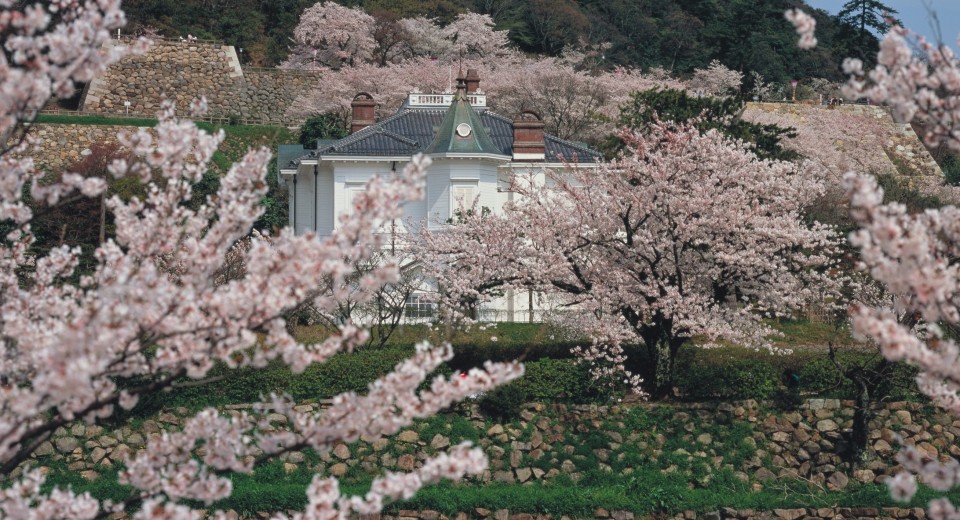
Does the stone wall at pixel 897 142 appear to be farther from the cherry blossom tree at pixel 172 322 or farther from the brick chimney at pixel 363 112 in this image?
the cherry blossom tree at pixel 172 322

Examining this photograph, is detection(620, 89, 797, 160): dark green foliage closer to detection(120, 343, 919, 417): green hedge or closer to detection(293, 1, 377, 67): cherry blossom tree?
detection(120, 343, 919, 417): green hedge

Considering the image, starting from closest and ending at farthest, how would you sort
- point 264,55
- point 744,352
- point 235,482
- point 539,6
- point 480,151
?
1. point 235,482
2. point 744,352
3. point 480,151
4. point 264,55
5. point 539,6

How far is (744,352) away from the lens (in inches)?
718

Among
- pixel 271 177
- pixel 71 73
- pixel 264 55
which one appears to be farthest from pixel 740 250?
pixel 264 55

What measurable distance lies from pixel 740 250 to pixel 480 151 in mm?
9598

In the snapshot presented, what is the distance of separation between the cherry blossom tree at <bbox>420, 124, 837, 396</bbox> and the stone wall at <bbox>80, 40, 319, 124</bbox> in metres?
27.5

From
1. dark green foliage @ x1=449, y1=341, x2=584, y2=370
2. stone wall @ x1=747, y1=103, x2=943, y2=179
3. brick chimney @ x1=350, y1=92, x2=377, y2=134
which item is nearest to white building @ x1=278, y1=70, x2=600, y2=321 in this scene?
brick chimney @ x1=350, y1=92, x2=377, y2=134

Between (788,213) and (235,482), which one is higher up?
(788,213)

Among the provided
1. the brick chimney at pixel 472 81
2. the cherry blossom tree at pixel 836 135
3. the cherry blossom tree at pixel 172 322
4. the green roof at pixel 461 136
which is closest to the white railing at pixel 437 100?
the brick chimney at pixel 472 81

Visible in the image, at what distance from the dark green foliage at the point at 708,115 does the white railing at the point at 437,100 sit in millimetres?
3447

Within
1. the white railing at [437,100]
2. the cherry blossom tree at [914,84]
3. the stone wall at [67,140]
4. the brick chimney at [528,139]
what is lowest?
the stone wall at [67,140]

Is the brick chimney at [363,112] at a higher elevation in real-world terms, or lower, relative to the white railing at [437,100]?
lower

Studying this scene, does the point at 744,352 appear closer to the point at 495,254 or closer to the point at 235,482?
the point at 495,254

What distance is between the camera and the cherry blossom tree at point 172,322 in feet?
16.8
